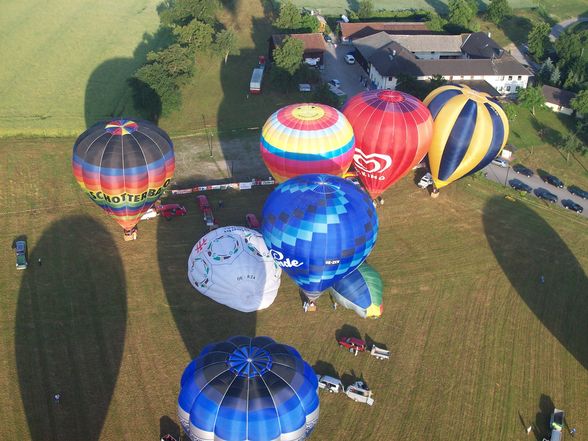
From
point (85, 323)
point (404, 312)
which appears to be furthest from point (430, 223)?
point (85, 323)

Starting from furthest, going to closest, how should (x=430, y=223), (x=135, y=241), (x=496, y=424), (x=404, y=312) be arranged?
(x=430, y=223) < (x=135, y=241) < (x=404, y=312) < (x=496, y=424)

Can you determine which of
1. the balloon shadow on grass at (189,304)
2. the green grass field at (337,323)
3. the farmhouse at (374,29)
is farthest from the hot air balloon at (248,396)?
the farmhouse at (374,29)

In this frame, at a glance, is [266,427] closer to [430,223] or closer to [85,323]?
[85,323]

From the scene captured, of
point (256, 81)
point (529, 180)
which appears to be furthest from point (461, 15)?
point (529, 180)

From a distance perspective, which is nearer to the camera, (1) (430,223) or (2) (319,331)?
(2) (319,331)

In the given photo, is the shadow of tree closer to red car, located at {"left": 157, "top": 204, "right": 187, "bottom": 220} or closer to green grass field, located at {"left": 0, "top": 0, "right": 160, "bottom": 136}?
green grass field, located at {"left": 0, "top": 0, "right": 160, "bottom": 136}

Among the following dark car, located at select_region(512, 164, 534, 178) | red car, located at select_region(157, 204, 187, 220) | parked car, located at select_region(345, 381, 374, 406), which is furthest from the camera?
dark car, located at select_region(512, 164, 534, 178)

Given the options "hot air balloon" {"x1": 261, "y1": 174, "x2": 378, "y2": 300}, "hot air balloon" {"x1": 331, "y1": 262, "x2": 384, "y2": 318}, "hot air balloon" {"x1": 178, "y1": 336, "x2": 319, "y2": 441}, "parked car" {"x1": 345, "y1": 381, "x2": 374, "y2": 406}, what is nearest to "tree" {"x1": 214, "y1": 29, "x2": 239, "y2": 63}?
"hot air balloon" {"x1": 261, "y1": 174, "x2": 378, "y2": 300}
